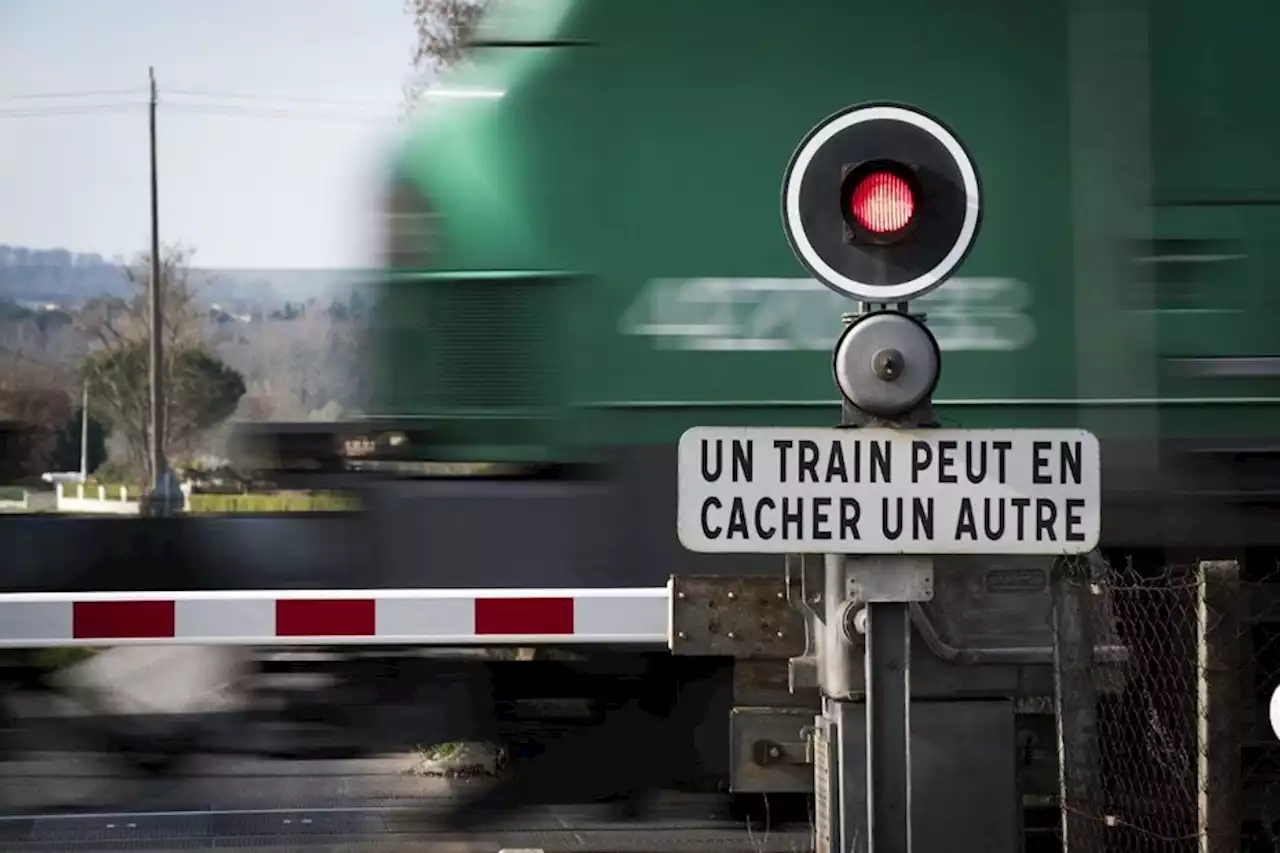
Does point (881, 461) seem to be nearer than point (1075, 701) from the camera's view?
Yes

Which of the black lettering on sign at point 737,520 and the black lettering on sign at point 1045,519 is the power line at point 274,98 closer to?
the black lettering on sign at point 737,520

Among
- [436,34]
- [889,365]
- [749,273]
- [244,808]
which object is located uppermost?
[436,34]

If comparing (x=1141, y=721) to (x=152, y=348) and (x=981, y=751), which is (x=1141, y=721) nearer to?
(x=981, y=751)

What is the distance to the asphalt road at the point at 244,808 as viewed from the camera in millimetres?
A: 5844

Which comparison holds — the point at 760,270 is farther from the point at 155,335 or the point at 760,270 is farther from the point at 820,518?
the point at 820,518

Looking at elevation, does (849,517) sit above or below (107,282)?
below

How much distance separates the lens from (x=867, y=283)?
3.46 meters

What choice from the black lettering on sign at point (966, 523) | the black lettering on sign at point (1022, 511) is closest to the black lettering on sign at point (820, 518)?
the black lettering on sign at point (966, 523)

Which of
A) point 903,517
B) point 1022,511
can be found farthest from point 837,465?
point 1022,511

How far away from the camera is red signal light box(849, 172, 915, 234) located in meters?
3.45

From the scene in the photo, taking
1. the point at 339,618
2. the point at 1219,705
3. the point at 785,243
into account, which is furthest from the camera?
the point at 785,243

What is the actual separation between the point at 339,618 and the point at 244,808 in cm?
115

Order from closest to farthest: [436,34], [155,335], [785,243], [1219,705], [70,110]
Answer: [1219,705], [785,243], [436,34], [70,110], [155,335]

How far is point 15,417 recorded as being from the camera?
594cm
